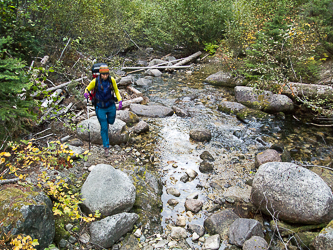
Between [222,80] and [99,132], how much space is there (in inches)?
342

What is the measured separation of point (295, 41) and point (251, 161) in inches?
245

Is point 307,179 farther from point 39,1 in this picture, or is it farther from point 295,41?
point 39,1

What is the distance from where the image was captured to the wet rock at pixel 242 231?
4215mm

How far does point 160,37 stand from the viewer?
61.1 feet

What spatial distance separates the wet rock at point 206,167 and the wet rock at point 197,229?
200 centimetres

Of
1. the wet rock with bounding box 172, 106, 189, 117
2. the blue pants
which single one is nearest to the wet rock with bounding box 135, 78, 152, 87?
the wet rock with bounding box 172, 106, 189, 117

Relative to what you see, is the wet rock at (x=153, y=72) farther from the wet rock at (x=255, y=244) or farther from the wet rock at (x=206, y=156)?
the wet rock at (x=255, y=244)

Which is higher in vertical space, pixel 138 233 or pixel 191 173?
pixel 138 233

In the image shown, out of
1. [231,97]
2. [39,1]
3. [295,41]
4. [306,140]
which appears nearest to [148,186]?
[306,140]

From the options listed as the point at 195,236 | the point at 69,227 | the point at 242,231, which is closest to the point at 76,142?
the point at 69,227

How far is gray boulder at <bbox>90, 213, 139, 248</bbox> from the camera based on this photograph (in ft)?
12.6

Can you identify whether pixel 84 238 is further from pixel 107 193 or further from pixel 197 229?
pixel 197 229

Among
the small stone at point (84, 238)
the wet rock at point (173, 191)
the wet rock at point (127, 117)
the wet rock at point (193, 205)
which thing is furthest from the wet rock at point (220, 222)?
the wet rock at point (127, 117)

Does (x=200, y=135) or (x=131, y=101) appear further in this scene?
(x=131, y=101)
